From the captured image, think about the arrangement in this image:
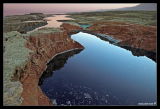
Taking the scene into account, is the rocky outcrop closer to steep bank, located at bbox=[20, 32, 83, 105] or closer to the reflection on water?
Answer: steep bank, located at bbox=[20, 32, 83, 105]

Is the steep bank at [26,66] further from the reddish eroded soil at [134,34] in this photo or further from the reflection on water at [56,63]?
the reddish eroded soil at [134,34]

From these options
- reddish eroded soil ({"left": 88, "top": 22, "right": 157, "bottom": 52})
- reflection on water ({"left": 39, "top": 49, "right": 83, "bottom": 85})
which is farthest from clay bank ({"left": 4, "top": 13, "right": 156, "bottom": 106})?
reflection on water ({"left": 39, "top": 49, "right": 83, "bottom": 85})

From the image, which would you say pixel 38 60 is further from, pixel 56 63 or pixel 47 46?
pixel 47 46

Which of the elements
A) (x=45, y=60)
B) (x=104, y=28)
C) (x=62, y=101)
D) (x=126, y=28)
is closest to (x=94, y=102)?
(x=62, y=101)

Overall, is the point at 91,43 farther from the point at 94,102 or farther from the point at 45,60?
the point at 94,102

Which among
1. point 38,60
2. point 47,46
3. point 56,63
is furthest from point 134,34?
point 38,60
